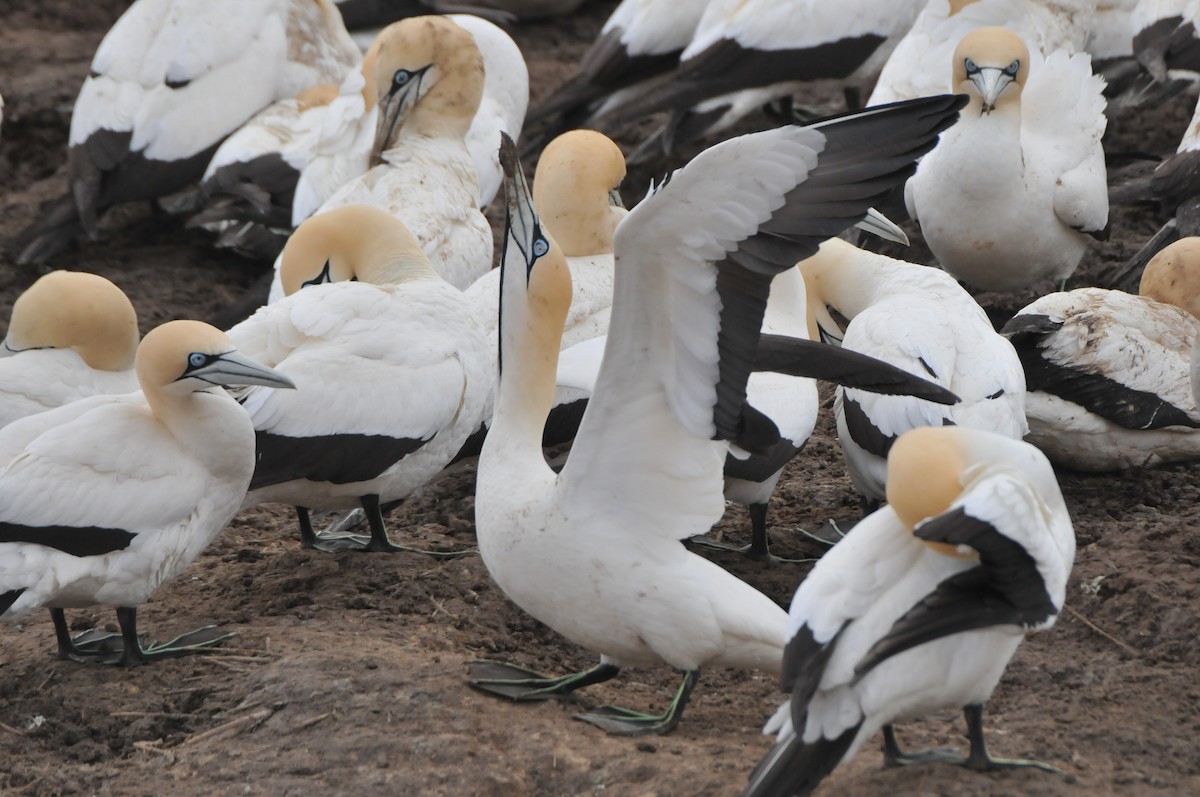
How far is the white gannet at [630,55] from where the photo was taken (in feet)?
30.6

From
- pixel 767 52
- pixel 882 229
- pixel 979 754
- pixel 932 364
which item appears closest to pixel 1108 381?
pixel 932 364

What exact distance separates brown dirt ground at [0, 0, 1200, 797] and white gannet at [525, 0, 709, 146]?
3750mm

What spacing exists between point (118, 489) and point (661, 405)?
1.57 meters

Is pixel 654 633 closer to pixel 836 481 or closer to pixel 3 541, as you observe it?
pixel 3 541

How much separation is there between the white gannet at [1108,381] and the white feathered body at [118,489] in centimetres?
273

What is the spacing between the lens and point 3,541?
4.55 metres

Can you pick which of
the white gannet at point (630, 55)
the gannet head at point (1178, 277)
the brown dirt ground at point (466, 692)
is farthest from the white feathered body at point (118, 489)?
the white gannet at point (630, 55)

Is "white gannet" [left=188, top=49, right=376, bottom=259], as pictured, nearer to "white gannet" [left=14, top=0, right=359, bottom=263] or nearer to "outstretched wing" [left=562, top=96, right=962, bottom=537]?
"white gannet" [left=14, top=0, right=359, bottom=263]

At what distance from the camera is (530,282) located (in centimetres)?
442

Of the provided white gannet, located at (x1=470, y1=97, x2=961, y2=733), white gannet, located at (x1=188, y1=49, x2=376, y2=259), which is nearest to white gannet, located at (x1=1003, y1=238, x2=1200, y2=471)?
white gannet, located at (x1=470, y1=97, x2=961, y2=733)

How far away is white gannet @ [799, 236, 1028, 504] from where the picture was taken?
5156 millimetres

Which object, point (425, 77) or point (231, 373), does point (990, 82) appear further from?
point (231, 373)

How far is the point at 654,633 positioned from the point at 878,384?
0.83m

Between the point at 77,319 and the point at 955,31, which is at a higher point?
the point at 955,31
